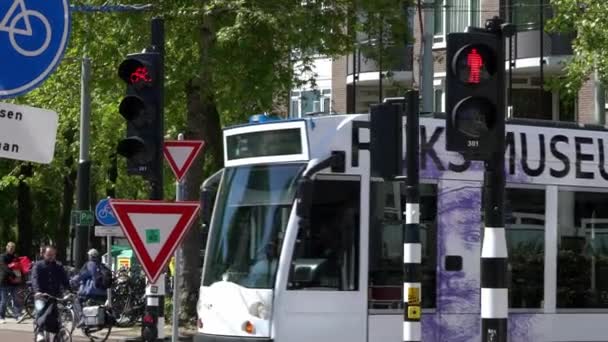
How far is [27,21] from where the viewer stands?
15.3 feet

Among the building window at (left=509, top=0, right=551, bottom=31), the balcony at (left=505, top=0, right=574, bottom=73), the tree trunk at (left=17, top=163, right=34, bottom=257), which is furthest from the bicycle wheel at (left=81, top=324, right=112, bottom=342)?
the tree trunk at (left=17, top=163, right=34, bottom=257)

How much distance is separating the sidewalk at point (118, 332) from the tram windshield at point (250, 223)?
7909mm

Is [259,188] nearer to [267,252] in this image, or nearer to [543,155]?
[267,252]

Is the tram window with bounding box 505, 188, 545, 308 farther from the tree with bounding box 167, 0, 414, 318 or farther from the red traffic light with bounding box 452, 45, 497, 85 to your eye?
the tree with bounding box 167, 0, 414, 318

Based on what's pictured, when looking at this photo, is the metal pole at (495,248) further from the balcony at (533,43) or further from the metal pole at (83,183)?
the balcony at (533,43)

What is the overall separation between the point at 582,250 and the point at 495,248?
507 cm

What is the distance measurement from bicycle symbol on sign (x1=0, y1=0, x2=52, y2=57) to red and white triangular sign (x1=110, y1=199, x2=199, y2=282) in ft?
21.8

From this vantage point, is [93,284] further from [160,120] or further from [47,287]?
[160,120]

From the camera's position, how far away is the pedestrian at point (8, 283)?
28.9 meters

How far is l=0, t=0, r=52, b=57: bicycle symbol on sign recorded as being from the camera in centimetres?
461

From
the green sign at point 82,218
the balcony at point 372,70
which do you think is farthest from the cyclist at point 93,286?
the balcony at point 372,70

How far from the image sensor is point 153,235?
37.6 ft

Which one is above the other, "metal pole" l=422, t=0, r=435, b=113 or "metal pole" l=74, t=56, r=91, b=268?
"metal pole" l=422, t=0, r=435, b=113

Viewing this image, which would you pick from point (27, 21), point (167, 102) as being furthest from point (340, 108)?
point (27, 21)
